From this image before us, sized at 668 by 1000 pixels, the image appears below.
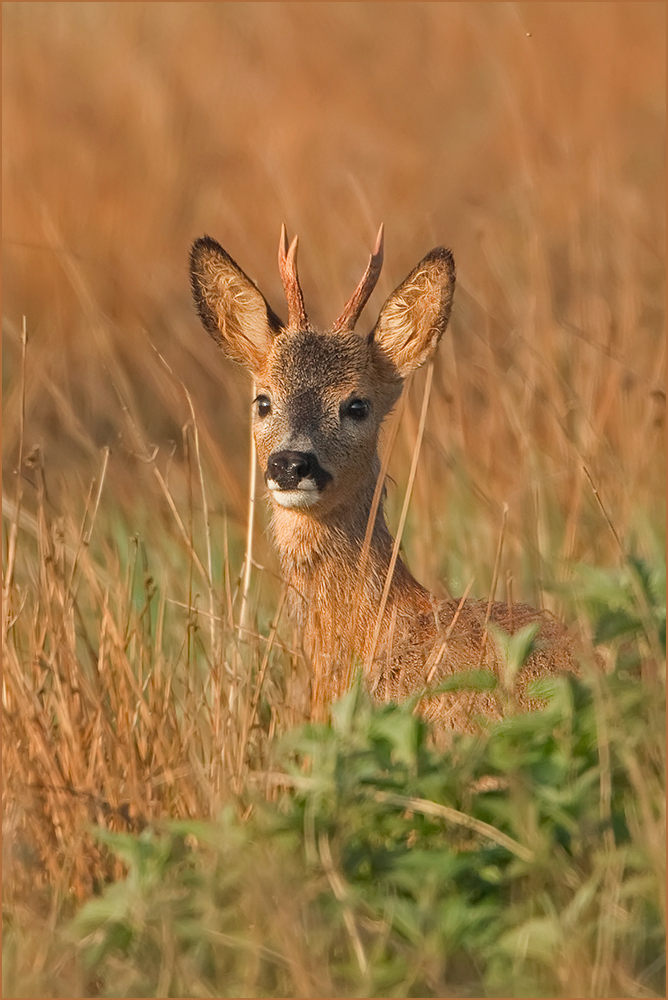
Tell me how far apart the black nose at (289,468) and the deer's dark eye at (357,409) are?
405 mm

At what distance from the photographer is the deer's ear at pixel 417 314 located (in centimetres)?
561

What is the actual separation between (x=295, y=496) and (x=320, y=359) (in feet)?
2.15

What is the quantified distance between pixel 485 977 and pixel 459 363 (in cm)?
509

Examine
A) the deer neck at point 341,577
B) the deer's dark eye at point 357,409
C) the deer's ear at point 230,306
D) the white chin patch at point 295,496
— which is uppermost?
the deer's ear at point 230,306

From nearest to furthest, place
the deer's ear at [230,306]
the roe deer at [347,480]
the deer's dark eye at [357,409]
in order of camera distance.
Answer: the roe deer at [347,480]
the deer's dark eye at [357,409]
the deer's ear at [230,306]

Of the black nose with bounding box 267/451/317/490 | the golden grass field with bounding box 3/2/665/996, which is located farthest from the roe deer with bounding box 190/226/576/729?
the golden grass field with bounding box 3/2/665/996

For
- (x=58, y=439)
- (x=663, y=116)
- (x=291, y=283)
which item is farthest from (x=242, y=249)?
(x=291, y=283)

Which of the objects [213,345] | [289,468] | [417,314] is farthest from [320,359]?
[213,345]

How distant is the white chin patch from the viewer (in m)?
5.13

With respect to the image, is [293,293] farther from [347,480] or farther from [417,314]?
[347,480]

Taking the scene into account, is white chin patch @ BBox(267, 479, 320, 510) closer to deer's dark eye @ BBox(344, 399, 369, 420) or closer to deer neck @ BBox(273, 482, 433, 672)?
deer neck @ BBox(273, 482, 433, 672)

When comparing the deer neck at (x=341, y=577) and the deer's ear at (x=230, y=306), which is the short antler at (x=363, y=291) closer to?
the deer's ear at (x=230, y=306)

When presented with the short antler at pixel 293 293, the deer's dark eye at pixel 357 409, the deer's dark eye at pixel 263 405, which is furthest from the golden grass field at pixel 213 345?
the short antler at pixel 293 293

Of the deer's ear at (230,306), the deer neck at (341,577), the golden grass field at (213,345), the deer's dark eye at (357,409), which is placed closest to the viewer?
the golden grass field at (213,345)
